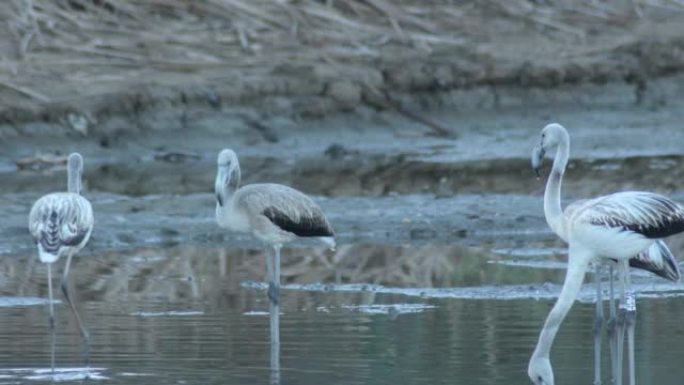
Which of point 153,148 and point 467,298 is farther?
point 153,148

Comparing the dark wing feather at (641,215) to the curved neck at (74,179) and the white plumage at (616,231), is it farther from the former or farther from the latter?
the curved neck at (74,179)

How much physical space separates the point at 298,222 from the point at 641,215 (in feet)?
8.10

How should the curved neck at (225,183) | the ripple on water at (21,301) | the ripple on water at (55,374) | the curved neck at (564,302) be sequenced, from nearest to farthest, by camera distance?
the curved neck at (564,302) < the ripple on water at (55,374) < the curved neck at (225,183) < the ripple on water at (21,301)

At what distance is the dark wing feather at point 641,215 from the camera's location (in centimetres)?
844

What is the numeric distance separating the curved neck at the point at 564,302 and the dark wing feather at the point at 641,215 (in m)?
0.18

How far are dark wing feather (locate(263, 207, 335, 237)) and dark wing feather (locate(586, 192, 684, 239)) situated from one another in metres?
2.21

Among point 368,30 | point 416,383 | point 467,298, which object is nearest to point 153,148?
point 368,30

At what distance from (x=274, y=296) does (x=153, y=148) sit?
8124mm

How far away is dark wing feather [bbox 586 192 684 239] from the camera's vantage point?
8.44m

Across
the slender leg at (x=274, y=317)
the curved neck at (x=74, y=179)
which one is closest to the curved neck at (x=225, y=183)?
the slender leg at (x=274, y=317)

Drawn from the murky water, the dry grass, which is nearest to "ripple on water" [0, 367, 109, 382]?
the murky water

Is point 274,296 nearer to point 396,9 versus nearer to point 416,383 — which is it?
point 416,383

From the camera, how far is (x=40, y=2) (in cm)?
1880

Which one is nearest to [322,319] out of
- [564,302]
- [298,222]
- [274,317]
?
[274,317]
